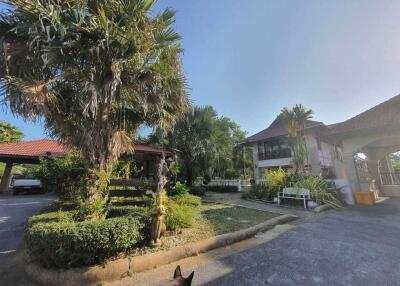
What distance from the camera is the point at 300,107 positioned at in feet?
51.0

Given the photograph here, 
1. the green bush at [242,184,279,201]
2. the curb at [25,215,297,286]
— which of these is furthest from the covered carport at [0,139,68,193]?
the green bush at [242,184,279,201]

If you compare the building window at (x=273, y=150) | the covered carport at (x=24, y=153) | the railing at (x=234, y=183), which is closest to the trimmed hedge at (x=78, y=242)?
the covered carport at (x=24, y=153)

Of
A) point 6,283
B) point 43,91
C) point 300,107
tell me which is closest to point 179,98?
point 43,91

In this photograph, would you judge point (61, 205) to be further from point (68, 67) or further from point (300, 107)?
point (300, 107)

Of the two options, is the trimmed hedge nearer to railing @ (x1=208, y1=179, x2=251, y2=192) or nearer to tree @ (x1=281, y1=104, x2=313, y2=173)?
tree @ (x1=281, y1=104, x2=313, y2=173)

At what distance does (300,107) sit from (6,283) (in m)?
16.5

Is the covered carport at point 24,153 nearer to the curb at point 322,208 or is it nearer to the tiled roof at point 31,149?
the tiled roof at point 31,149

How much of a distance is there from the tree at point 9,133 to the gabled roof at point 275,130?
29902 millimetres

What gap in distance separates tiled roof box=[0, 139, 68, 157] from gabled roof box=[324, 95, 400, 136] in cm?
1603

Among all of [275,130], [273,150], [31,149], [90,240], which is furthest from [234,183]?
[90,240]

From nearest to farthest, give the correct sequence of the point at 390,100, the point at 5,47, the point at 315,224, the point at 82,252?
the point at 82,252, the point at 5,47, the point at 315,224, the point at 390,100

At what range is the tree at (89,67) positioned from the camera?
514 centimetres

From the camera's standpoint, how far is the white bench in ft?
31.6

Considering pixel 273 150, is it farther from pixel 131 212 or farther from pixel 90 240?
pixel 90 240
